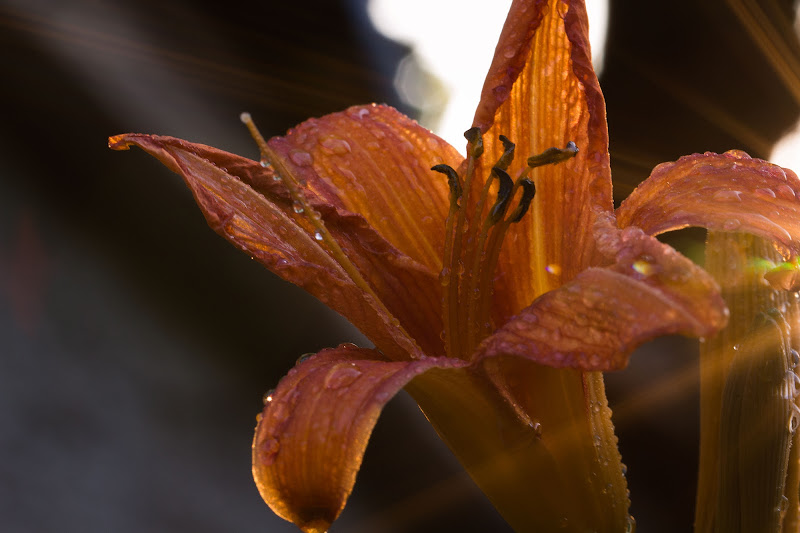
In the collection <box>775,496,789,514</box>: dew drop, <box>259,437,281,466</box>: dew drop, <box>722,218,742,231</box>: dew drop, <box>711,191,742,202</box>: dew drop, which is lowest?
<box>775,496,789,514</box>: dew drop

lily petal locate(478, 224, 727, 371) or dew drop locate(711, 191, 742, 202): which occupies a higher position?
dew drop locate(711, 191, 742, 202)

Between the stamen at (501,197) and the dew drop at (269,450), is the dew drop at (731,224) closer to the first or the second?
the stamen at (501,197)

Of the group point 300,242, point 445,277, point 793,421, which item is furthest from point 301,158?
point 793,421

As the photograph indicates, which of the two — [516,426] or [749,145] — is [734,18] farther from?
[516,426]

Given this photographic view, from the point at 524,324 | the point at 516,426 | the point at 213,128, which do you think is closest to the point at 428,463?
the point at 213,128

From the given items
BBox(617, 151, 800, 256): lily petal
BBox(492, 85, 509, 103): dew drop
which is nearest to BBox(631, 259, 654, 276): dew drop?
BBox(617, 151, 800, 256): lily petal

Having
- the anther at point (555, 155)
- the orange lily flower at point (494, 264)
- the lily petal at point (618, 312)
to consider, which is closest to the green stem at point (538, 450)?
the orange lily flower at point (494, 264)

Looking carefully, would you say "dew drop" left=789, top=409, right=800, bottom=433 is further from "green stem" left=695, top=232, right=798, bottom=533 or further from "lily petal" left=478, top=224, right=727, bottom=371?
"lily petal" left=478, top=224, right=727, bottom=371

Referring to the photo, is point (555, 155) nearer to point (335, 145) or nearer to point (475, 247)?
point (475, 247)
